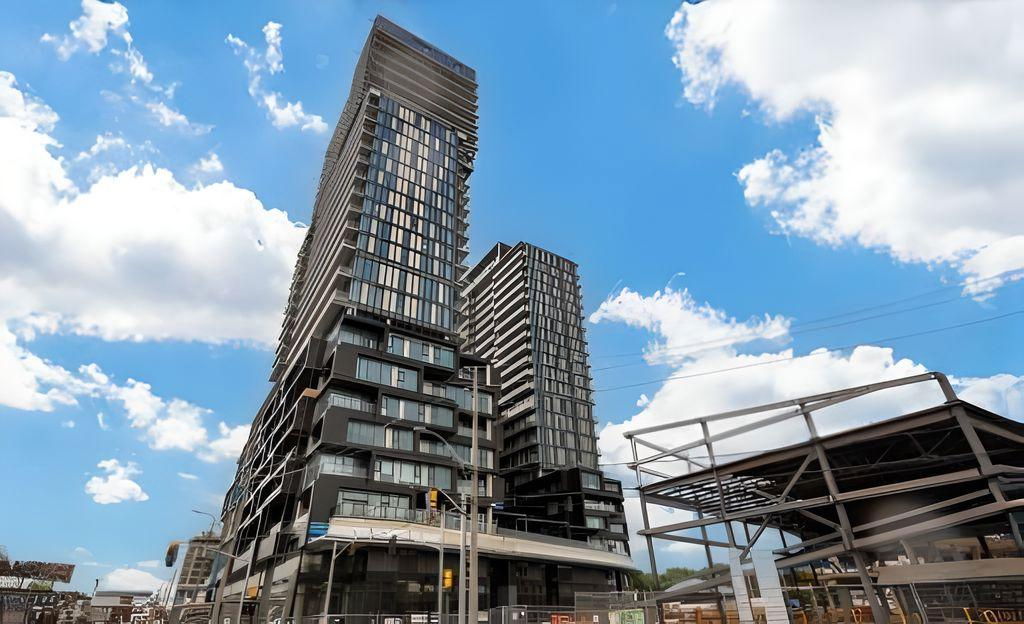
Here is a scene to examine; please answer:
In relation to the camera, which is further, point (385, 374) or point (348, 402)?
point (385, 374)

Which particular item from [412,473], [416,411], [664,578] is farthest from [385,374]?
[664,578]

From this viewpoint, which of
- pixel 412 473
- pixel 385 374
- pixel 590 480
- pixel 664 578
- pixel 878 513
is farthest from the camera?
pixel 664 578

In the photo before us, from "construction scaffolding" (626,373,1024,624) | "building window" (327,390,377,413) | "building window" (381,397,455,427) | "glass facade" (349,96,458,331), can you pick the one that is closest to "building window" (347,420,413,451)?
"building window" (381,397,455,427)

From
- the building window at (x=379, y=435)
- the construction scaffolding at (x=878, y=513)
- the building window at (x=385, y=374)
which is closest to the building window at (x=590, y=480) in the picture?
the building window at (x=385, y=374)

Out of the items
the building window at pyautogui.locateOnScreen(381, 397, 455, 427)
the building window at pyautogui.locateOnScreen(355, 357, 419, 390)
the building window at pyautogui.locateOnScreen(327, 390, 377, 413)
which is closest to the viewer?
the building window at pyautogui.locateOnScreen(327, 390, 377, 413)

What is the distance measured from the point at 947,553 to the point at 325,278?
225ft

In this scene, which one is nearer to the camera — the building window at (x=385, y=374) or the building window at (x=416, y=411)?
the building window at (x=416, y=411)

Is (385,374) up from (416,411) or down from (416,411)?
up

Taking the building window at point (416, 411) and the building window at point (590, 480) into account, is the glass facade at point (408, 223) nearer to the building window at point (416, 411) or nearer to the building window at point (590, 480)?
the building window at point (416, 411)

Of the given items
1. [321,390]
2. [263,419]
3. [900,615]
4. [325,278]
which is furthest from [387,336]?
[900,615]

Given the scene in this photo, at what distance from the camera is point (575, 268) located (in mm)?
127500

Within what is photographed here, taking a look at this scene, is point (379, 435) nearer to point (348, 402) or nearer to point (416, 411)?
point (348, 402)

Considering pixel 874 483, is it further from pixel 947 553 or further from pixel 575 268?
pixel 575 268

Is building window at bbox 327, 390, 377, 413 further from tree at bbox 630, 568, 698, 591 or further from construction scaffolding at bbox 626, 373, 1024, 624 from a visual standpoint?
tree at bbox 630, 568, 698, 591
